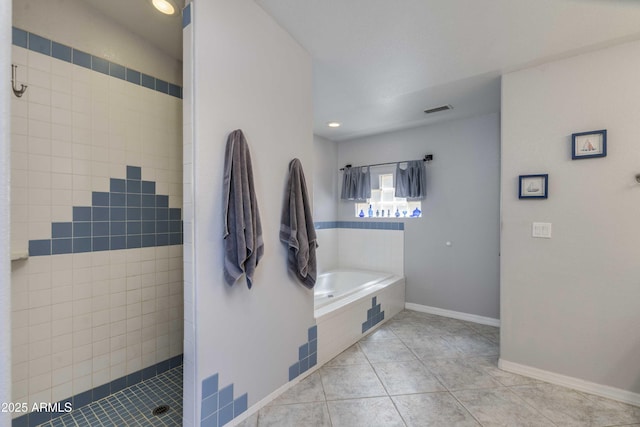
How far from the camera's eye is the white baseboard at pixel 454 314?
3.30 meters

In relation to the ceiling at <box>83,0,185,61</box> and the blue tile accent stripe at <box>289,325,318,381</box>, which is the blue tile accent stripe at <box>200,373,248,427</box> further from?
the ceiling at <box>83,0,185,61</box>

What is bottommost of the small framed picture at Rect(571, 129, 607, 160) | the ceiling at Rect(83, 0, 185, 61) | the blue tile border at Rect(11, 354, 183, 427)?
the blue tile border at Rect(11, 354, 183, 427)

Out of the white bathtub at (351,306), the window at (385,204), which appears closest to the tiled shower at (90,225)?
the white bathtub at (351,306)

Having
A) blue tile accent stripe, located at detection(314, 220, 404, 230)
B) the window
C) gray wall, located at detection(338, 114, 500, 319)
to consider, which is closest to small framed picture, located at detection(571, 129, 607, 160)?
gray wall, located at detection(338, 114, 500, 319)

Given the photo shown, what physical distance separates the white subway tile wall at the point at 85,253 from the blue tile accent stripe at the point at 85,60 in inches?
1.4

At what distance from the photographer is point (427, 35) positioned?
1.92m

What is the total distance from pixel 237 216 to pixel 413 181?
2.75 m

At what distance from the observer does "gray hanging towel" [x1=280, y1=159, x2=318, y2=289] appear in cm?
197

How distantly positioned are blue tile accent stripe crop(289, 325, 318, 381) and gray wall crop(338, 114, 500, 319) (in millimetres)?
1994

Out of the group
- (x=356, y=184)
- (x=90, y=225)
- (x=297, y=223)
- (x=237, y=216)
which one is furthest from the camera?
(x=356, y=184)

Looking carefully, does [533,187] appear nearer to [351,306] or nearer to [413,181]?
[413,181]

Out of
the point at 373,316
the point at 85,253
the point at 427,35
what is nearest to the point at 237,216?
the point at 85,253

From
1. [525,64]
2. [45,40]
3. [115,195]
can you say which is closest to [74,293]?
[115,195]
